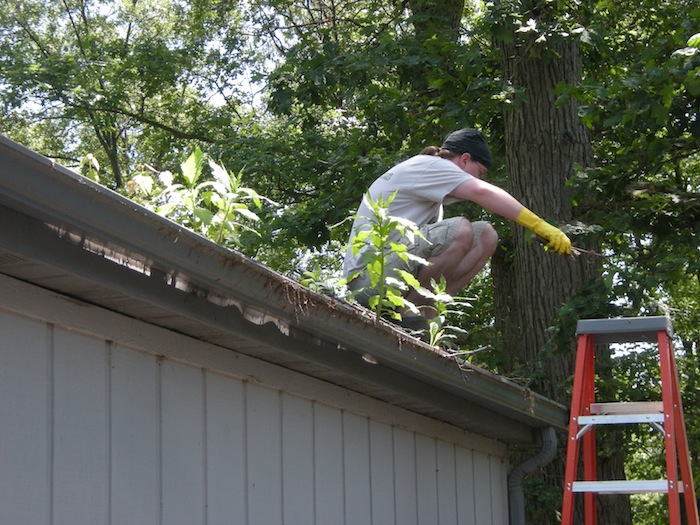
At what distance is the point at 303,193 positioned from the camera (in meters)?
Answer: 13.9

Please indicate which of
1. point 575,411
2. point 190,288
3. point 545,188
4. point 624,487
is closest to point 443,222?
point 575,411

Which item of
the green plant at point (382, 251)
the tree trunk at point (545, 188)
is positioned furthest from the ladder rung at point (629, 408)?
the tree trunk at point (545, 188)

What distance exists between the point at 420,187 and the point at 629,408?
150 centimetres

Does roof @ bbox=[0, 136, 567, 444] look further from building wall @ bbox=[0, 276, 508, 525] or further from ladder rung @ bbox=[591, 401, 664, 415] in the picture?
ladder rung @ bbox=[591, 401, 664, 415]

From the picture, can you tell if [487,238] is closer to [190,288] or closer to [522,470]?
[522,470]

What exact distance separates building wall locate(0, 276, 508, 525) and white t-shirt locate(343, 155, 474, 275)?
1218mm

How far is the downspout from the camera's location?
6176mm

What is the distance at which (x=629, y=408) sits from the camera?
553cm

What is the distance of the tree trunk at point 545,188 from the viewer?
950 centimetres

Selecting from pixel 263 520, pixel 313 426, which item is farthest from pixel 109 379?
pixel 313 426

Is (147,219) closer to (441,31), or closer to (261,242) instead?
(441,31)

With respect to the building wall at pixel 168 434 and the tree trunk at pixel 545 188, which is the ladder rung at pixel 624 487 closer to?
the building wall at pixel 168 434

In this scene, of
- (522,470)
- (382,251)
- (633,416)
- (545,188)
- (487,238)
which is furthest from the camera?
(545,188)

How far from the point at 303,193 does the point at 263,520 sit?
33.2ft
